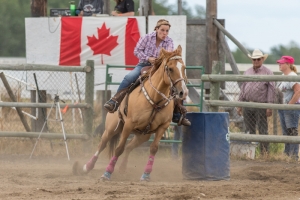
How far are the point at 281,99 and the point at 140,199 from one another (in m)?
6.26

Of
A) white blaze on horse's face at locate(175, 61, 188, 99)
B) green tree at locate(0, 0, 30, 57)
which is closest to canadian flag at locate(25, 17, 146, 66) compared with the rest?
white blaze on horse's face at locate(175, 61, 188, 99)

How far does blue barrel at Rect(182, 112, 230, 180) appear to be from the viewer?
10.0m

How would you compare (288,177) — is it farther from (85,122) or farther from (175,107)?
(85,122)

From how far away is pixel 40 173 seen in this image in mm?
10648

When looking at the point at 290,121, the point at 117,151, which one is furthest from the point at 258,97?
the point at 117,151

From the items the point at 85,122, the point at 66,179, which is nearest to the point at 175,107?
the point at 66,179

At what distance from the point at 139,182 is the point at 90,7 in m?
6.42

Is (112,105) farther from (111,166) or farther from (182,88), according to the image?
(182,88)

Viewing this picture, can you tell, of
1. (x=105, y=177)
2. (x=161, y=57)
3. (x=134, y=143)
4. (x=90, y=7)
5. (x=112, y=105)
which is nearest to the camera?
(x=161, y=57)

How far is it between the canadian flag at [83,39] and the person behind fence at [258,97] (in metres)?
2.51

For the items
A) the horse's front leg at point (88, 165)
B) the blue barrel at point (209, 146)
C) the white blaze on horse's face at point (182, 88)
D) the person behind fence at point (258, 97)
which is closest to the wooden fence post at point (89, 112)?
the horse's front leg at point (88, 165)

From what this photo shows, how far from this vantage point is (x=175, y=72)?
9102 millimetres

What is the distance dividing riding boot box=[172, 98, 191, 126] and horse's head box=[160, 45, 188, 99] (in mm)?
860

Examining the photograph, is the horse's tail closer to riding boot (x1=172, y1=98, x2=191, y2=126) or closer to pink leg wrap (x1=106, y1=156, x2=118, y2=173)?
pink leg wrap (x1=106, y1=156, x2=118, y2=173)
